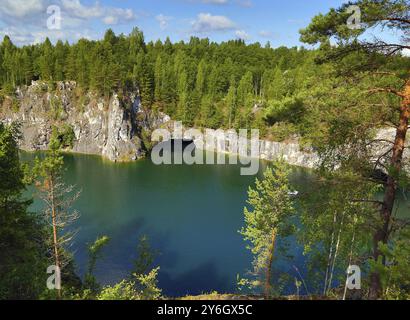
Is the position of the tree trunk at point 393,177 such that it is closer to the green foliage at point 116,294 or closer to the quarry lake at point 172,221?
the quarry lake at point 172,221

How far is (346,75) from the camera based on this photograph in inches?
380

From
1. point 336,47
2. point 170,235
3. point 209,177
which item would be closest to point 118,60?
point 209,177

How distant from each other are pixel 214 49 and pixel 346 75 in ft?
339

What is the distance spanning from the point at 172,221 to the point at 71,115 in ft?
164

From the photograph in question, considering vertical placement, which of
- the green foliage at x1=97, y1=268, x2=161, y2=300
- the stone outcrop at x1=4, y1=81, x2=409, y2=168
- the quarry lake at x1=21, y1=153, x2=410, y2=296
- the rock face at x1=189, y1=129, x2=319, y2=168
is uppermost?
the stone outcrop at x1=4, y1=81, x2=409, y2=168

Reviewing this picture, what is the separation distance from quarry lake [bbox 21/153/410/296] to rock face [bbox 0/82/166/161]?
11.5 m

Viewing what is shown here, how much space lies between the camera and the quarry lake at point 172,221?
27906 millimetres

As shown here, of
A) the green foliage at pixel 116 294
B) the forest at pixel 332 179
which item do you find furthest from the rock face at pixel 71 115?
the green foliage at pixel 116 294

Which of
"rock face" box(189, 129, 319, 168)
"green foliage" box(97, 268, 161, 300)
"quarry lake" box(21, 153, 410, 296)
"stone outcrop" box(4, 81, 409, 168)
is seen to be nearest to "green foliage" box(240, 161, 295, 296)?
"quarry lake" box(21, 153, 410, 296)

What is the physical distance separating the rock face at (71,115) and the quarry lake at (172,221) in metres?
11.5

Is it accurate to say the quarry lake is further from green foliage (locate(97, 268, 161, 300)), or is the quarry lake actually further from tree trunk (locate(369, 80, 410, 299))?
green foliage (locate(97, 268, 161, 300))

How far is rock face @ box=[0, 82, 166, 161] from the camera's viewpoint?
73625 millimetres

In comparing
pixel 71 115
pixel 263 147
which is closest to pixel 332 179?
pixel 263 147

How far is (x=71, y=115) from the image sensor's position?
76188 millimetres
